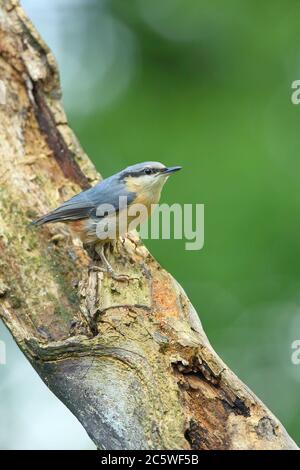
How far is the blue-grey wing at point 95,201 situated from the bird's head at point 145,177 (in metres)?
0.04

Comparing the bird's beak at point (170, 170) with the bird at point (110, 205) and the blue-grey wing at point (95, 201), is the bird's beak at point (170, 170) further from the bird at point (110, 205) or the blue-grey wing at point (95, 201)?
the blue-grey wing at point (95, 201)

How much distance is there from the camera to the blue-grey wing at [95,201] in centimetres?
409

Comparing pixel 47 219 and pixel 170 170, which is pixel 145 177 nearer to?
pixel 170 170

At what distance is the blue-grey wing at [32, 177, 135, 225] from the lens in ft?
13.4

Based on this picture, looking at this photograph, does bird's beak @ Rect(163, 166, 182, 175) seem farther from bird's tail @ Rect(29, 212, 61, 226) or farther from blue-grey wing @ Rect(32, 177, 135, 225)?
bird's tail @ Rect(29, 212, 61, 226)

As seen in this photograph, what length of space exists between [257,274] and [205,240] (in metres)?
0.50

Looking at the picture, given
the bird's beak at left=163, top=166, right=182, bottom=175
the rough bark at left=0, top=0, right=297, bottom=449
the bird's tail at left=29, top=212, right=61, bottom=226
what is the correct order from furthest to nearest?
the bird's beak at left=163, top=166, right=182, bottom=175
the bird's tail at left=29, top=212, right=61, bottom=226
the rough bark at left=0, top=0, right=297, bottom=449

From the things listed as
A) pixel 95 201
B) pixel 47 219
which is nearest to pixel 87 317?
pixel 47 219

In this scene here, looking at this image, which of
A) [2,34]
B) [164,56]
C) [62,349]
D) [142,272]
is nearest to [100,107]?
[164,56]

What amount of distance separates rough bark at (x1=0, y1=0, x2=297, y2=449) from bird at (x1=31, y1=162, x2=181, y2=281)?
10 cm

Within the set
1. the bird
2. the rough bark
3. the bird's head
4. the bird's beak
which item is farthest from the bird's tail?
the bird's beak

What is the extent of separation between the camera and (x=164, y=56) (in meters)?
6.11

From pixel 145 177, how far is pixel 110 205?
24 cm

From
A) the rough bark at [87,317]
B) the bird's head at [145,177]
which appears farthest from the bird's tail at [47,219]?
the bird's head at [145,177]
